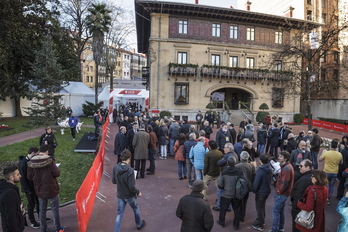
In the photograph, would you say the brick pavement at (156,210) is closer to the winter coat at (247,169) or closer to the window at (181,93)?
the winter coat at (247,169)

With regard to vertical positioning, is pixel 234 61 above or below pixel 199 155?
above

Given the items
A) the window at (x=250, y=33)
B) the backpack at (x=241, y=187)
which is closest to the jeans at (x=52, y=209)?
the backpack at (x=241, y=187)

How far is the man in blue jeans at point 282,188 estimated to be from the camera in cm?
506

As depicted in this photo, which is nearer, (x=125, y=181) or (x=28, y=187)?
(x=125, y=181)

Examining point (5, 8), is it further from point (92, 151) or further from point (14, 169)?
point (14, 169)

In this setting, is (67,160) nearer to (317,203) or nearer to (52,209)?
(52,209)

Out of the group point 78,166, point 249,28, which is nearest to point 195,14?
point 249,28

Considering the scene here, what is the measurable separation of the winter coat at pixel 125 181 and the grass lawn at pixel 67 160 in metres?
2.99

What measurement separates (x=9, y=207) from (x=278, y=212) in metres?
5.31

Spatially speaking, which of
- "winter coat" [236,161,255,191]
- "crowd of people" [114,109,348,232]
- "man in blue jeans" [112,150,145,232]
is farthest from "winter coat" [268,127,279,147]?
"man in blue jeans" [112,150,145,232]

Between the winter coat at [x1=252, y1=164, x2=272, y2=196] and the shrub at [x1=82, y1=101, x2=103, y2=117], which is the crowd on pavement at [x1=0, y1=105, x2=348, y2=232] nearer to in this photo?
the winter coat at [x1=252, y1=164, x2=272, y2=196]

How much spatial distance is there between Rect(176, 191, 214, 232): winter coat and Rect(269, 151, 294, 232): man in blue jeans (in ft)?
7.52

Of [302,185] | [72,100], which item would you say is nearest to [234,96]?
[72,100]

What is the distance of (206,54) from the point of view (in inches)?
1081
